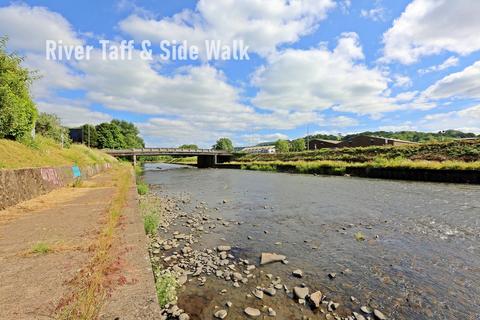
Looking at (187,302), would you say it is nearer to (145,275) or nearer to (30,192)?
(145,275)

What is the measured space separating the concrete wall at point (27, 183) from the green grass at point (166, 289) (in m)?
7.42

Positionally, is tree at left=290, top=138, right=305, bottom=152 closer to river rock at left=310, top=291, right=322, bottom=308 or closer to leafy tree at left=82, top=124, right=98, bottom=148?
leafy tree at left=82, top=124, right=98, bottom=148

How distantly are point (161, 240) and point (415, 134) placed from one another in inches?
7989

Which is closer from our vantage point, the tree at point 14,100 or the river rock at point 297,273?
the river rock at point 297,273

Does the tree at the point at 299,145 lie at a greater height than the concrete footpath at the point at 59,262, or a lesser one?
greater

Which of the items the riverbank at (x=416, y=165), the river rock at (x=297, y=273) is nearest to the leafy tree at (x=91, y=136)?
the riverbank at (x=416, y=165)

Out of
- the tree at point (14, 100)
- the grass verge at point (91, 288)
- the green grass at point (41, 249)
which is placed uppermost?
the tree at point (14, 100)

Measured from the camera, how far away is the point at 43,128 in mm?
35250

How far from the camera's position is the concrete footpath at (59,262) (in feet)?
11.6

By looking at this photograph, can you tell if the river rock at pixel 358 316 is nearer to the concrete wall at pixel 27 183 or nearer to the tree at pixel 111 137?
the concrete wall at pixel 27 183

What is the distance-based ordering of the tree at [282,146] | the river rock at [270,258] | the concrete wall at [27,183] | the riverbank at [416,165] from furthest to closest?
the tree at [282,146] → the riverbank at [416,165] → the concrete wall at [27,183] → the river rock at [270,258]

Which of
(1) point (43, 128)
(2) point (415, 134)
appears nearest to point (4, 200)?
(1) point (43, 128)

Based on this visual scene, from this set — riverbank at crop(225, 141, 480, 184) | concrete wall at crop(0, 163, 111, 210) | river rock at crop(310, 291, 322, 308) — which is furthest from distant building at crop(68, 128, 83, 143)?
river rock at crop(310, 291, 322, 308)

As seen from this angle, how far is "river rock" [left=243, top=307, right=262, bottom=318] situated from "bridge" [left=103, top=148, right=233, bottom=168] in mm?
71004
